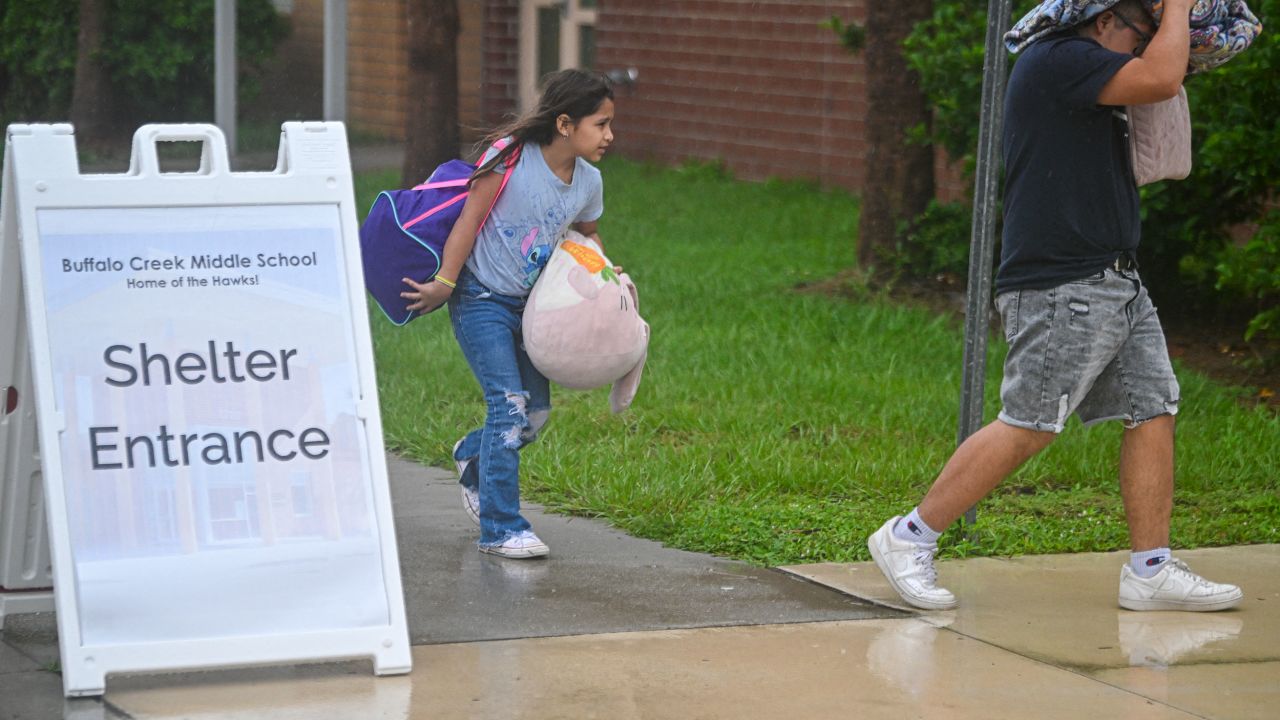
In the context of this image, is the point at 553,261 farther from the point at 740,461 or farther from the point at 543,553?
the point at 740,461

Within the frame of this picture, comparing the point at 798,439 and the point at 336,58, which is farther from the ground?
the point at 336,58

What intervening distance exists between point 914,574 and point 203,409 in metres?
2.07

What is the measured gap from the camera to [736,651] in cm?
456

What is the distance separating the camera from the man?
4.74 metres

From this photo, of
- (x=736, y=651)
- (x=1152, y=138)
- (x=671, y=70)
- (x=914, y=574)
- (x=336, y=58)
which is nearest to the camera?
(x=736, y=651)

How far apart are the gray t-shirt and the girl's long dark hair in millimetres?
43

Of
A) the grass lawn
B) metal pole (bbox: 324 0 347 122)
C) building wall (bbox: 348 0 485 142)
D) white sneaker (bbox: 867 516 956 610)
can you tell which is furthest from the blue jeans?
building wall (bbox: 348 0 485 142)

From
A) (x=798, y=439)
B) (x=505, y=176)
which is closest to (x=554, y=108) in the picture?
(x=505, y=176)

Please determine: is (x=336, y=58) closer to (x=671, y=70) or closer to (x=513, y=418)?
(x=513, y=418)

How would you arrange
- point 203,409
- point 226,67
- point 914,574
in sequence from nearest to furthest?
point 203,409
point 914,574
point 226,67

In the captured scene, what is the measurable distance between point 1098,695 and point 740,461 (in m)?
2.68

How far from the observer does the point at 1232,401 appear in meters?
8.34

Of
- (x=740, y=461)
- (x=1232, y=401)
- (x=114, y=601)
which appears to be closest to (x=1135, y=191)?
(x=740, y=461)

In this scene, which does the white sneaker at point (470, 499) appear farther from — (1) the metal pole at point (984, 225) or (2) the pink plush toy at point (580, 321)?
(1) the metal pole at point (984, 225)
